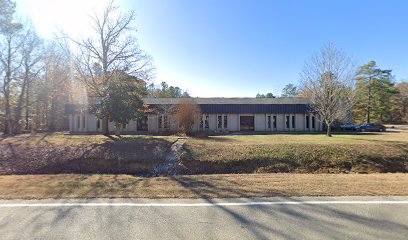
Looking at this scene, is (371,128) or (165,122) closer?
(165,122)

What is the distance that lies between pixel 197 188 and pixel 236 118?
26572mm

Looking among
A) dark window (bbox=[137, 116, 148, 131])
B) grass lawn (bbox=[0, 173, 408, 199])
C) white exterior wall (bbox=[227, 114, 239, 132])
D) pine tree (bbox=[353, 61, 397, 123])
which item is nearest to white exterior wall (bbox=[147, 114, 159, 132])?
dark window (bbox=[137, 116, 148, 131])

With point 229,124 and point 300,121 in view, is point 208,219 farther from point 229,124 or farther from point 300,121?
point 300,121

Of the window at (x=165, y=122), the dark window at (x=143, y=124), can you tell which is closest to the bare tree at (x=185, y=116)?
the window at (x=165, y=122)

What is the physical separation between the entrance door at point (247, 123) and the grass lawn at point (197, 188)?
25.1 m

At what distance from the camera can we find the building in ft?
104

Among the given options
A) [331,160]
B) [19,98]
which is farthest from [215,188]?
[19,98]

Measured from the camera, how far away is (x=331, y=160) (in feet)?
43.0

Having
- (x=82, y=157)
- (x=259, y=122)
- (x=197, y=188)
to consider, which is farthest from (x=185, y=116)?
(x=197, y=188)

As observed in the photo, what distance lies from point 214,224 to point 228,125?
93.6 ft

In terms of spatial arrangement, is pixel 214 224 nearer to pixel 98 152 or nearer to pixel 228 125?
pixel 98 152

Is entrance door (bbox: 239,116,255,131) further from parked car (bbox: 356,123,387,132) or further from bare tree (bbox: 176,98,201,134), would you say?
parked car (bbox: 356,123,387,132)

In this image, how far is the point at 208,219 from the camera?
179 inches

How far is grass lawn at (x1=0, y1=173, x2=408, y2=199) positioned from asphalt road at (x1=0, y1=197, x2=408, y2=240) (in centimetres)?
44
